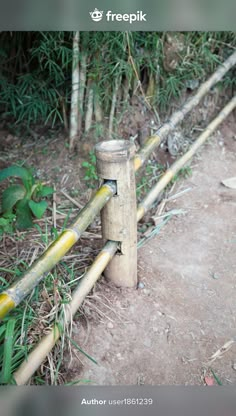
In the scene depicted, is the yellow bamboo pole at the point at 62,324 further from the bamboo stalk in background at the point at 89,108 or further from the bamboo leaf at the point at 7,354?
the bamboo stalk in background at the point at 89,108

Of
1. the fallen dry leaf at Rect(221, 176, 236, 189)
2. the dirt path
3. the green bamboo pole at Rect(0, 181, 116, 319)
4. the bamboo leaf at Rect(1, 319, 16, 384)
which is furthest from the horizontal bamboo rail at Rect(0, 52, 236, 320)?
the fallen dry leaf at Rect(221, 176, 236, 189)

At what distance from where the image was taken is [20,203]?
1.39 m

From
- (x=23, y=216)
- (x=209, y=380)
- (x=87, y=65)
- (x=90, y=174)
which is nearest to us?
(x=209, y=380)

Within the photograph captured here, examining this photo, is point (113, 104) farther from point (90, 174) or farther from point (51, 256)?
point (51, 256)

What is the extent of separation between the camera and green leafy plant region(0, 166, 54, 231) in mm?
1339

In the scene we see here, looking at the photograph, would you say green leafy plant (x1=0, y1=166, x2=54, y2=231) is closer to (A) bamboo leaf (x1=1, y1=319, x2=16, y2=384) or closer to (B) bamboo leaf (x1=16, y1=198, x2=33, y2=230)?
(B) bamboo leaf (x1=16, y1=198, x2=33, y2=230)

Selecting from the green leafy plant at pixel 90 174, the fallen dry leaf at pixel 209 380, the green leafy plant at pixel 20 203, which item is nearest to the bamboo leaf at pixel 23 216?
the green leafy plant at pixel 20 203

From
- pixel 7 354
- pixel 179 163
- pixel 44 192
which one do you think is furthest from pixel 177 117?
pixel 7 354

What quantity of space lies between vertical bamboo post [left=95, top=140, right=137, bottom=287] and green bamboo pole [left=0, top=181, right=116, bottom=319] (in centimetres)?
3

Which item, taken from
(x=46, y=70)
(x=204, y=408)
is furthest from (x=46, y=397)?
(x=46, y=70)

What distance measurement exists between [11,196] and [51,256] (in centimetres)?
60

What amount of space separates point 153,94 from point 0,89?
642 mm

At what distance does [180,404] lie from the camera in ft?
2.59

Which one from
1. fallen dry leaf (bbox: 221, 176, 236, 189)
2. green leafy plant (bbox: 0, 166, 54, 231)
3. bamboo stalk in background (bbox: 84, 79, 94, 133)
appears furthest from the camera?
fallen dry leaf (bbox: 221, 176, 236, 189)
